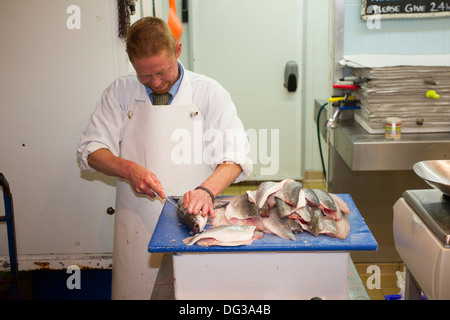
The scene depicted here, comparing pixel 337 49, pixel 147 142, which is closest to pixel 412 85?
pixel 337 49

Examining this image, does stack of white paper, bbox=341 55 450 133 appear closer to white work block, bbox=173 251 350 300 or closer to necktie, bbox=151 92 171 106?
necktie, bbox=151 92 171 106

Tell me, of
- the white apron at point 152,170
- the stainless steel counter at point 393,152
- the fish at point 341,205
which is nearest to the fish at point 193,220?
the fish at point 341,205

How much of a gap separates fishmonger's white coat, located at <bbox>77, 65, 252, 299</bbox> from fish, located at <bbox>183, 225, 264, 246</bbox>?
724 mm

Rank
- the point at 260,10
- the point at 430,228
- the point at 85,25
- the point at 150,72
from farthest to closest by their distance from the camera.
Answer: the point at 260,10, the point at 85,25, the point at 150,72, the point at 430,228

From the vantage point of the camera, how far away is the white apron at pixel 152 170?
99.4 inches

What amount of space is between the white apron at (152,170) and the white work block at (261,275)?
2.78 ft

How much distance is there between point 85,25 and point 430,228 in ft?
6.71

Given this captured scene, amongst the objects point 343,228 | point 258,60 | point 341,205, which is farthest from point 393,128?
point 258,60

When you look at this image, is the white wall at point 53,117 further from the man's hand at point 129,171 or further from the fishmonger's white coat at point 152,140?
the man's hand at point 129,171

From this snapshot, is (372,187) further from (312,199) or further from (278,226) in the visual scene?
(278,226)

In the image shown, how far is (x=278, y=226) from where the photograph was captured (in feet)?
5.91

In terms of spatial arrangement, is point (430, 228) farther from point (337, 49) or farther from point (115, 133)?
point (337, 49)

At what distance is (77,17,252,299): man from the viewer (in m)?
2.45

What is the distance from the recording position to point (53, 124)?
3031 millimetres
